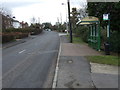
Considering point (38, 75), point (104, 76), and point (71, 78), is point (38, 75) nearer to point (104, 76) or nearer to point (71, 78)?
point (71, 78)

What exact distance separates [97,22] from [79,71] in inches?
375

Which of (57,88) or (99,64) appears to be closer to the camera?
(57,88)

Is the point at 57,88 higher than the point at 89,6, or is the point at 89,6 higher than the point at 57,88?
the point at 89,6

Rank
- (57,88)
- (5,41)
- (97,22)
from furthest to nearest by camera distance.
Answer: (5,41), (97,22), (57,88)

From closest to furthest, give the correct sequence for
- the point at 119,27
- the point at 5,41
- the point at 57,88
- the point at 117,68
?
the point at 57,88, the point at 117,68, the point at 119,27, the point at 5,41

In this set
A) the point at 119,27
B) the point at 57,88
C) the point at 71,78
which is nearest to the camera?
the point at 57,88

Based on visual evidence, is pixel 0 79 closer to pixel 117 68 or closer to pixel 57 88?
pixel 57 88

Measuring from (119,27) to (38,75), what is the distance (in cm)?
984

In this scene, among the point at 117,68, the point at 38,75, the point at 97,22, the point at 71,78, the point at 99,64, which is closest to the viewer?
the point at 71,78

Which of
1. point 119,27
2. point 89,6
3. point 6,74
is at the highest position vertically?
point 89,6

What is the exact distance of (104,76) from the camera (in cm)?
874

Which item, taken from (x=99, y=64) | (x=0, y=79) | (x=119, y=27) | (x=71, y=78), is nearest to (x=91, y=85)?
(x=71, y=78)

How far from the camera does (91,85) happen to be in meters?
7.41

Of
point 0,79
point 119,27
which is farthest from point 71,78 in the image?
point 119,27
